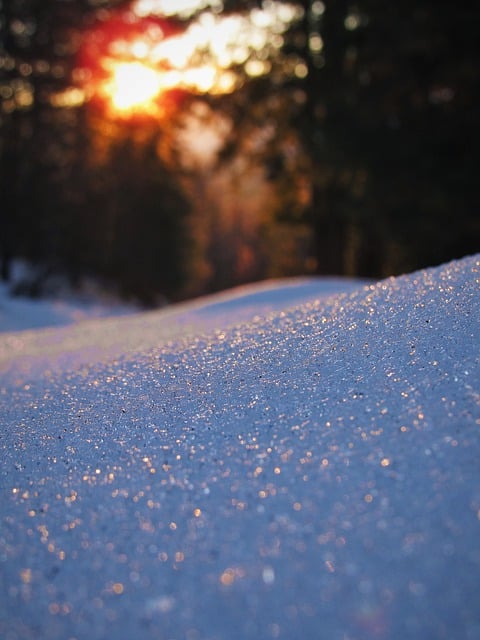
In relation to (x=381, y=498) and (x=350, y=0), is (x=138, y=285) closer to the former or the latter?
(x=350, y=0)

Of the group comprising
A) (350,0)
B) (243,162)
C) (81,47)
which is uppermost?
(81,47)

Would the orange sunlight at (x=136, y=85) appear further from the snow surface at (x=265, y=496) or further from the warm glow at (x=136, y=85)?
the snow surface at (x=265, y=496)

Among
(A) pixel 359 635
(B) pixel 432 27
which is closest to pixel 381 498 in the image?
(A) pixel 359 635

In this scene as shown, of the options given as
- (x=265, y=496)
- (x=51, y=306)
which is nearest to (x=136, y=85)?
(x=51, y=306)

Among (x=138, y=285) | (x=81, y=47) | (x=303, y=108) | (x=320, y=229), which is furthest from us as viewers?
(x=138, y=285)

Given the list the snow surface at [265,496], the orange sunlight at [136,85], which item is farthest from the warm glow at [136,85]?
the snow surface at [265,496]

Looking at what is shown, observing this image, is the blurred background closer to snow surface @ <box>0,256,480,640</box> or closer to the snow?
the snow
